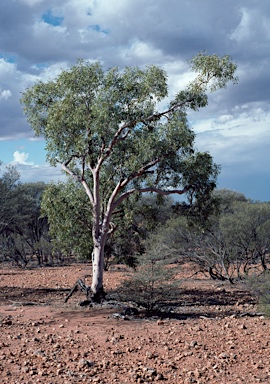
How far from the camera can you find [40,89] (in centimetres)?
1423

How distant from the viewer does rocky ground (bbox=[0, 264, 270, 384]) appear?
7059 millimetres

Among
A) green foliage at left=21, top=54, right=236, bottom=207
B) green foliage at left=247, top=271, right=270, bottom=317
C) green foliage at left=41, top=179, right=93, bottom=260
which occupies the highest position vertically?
green foliage at left=21, top=54, right=236, bottom=207

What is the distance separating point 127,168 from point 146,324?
4540 millimetres

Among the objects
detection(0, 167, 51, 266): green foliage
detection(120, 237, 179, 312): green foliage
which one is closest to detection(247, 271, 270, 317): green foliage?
detection(120, 237, 179, 312): green foliage

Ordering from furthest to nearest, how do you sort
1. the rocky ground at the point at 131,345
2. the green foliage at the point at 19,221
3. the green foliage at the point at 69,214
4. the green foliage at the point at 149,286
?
the green foliage at the point at 19,221, the green foliage at the point at 69,214, the green foliage at the point at 149,286, the rocky ground at the point at 131,345

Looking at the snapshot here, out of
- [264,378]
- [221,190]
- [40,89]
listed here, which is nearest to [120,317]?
[264,378]

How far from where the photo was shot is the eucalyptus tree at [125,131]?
41.7 ft

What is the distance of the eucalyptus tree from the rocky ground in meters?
2.48

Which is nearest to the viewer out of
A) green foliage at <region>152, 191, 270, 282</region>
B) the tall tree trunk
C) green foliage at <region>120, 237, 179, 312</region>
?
green foliage at <region>120, 237, 179, 312</region>

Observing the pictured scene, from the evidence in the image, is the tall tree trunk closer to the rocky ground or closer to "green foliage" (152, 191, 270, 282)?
the rocky ground

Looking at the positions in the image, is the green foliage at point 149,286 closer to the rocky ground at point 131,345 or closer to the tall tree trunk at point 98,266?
the rocky ground at point 131,345

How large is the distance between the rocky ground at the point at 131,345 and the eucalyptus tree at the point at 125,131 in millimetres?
2476

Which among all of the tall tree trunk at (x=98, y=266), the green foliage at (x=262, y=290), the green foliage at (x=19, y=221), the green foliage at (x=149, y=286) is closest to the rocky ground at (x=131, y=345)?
the green foliage at (x=262, y=290)

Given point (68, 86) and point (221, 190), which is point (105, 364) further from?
point (221, 190)
